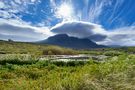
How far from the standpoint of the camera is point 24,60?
86.1ft

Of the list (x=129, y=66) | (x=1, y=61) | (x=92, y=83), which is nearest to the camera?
(x=92, y=83)

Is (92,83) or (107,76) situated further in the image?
(107,76)

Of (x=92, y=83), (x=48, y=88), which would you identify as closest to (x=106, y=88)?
(x=92, y=83)

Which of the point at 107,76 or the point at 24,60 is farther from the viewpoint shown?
the point at 24,60

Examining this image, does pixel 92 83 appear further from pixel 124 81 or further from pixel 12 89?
pixel 12 89

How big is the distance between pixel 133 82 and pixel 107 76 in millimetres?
858

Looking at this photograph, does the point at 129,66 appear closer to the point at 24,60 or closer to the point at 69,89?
the point at 69,89

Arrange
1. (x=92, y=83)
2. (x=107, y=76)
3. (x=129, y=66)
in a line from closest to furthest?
(x=92, y=83)
(x=107, y=76)
(x=129, y=66)

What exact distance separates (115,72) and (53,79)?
6.68 ft

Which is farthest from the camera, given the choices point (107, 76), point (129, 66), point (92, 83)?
point (129, 66)

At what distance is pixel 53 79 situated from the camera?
445 inches

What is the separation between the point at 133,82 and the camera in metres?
10.6

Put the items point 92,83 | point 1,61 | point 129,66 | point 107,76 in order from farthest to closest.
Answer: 1. point 1,61
2. point 129,66
3. point 107,76
4. point 92,83

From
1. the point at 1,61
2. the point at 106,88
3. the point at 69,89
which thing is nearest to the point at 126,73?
the point at 106,88
